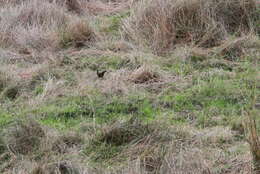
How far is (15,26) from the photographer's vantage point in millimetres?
9523

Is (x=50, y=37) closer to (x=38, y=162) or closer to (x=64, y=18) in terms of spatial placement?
(x=64, y=18)

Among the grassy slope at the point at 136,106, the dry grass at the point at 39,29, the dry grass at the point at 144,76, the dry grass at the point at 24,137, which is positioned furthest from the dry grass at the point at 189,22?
the dry grass at the point at 24,137

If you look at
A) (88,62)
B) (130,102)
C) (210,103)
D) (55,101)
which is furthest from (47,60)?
(210,103)

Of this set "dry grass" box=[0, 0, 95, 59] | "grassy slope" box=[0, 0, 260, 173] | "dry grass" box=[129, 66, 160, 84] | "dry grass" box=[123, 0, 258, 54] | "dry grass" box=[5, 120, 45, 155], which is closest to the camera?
"grassy slope" box=[0, 0, 260, 173]

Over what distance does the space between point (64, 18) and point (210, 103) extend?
168 inches

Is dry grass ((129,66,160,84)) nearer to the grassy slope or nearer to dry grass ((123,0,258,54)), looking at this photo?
the grassy slope

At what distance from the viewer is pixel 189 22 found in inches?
343

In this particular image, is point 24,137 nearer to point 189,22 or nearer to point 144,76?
point 144,76

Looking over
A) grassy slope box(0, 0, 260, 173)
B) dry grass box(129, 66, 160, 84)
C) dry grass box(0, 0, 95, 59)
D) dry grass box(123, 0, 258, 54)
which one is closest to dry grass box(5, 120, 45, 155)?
grassy slope box(0, 0, 260, 173)

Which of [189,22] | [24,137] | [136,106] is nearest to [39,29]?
[189,22]

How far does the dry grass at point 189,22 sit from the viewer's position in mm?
8492

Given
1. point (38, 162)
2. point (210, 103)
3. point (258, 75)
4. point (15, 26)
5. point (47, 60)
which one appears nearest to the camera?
point (38, 162)

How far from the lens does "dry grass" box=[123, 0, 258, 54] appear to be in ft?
→ 27.9

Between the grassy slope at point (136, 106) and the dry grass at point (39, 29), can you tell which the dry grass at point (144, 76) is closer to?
the grassy slope at point (136, 106)
